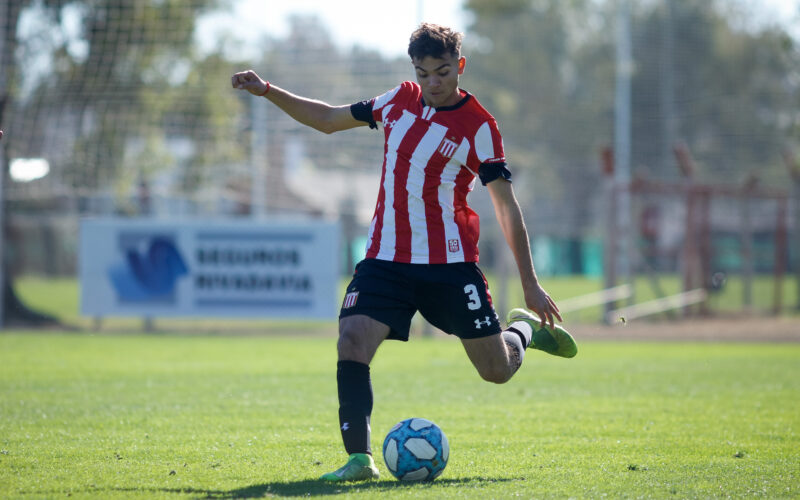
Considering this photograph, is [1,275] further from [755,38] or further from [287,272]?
[755,38]

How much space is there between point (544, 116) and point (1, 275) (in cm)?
2236

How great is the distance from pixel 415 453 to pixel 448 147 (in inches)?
61.8

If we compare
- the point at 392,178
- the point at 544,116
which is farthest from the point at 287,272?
the point at 544,116

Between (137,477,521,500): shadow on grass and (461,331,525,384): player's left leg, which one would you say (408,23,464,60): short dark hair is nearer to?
(461,331,525,384): player's left leg

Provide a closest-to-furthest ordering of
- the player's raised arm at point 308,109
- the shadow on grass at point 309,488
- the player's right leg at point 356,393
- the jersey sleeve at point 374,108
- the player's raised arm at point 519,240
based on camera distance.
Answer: the shadow on grass at point 309,488, the player's right leg at point 356,393, the player's raised arm at point 519,240, the jersey sleeve at point 374,108, the player's raised arm at point 308,109

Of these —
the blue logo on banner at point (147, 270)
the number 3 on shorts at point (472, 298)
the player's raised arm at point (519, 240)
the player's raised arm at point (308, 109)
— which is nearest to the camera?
the player's raised arm at point (519, 240)

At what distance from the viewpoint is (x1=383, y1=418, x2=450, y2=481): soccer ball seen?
4.81m

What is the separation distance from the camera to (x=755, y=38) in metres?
40.0

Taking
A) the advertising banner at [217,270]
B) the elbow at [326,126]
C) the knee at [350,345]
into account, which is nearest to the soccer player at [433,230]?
the knee at [350,345]

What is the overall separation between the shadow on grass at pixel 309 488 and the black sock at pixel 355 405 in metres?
0.21

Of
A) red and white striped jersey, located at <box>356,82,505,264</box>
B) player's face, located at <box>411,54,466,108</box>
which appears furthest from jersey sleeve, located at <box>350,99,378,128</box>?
player's face, located at <box>411,54,466,108</box>

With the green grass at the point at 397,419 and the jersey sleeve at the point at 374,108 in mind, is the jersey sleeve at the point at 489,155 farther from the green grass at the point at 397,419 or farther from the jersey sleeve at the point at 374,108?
the green grass at the point at 397,419

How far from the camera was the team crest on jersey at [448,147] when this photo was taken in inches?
198

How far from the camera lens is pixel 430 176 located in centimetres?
508
